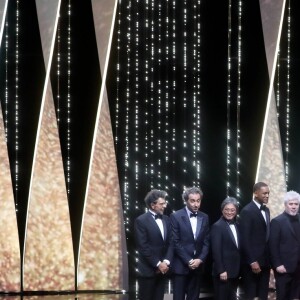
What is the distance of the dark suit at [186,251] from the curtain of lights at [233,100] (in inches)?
77.7

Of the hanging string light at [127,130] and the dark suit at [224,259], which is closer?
the dark suit at [224,259]

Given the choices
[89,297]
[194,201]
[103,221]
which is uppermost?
[194,201]

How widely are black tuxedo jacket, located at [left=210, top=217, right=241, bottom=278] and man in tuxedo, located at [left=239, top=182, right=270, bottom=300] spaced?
12cm

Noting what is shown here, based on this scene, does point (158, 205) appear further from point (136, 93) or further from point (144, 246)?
point (136, 93)

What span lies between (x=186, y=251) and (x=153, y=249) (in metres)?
0.27

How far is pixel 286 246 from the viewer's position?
24.3 ft

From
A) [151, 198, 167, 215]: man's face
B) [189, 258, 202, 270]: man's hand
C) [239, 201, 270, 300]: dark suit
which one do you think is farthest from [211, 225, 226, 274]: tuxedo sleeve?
[151, 198, 167, 215]: man's face

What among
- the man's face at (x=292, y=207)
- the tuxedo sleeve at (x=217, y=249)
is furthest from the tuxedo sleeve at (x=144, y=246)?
the man's face at (x=292, y=207)

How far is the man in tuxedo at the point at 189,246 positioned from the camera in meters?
7.17

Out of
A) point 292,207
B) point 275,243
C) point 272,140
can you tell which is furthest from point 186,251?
point 272,140

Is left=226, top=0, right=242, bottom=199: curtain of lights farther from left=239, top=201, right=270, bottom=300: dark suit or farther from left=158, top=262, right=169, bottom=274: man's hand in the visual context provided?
left=158, top=262, right=169, bottom=274: man's hand

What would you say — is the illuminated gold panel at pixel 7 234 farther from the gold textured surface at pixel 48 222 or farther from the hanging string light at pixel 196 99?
the hanging string light at pixel 196 99

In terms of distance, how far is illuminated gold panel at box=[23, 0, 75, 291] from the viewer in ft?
29.6

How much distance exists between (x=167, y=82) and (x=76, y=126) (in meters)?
0.99
